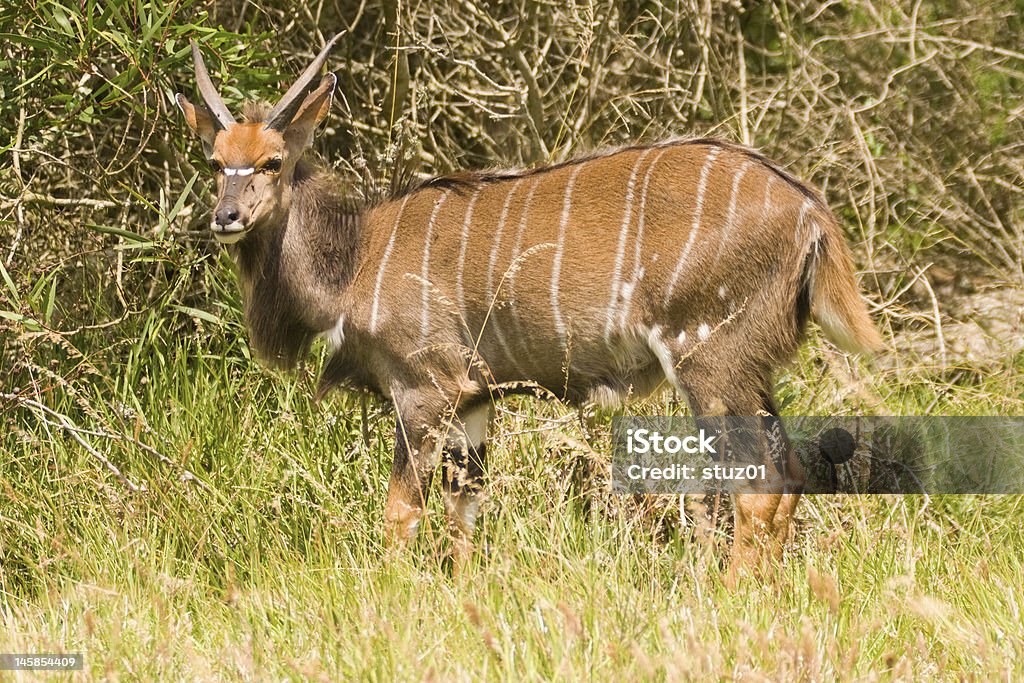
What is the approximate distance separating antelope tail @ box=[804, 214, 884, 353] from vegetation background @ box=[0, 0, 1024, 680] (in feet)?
0.71

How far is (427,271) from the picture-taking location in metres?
3.32

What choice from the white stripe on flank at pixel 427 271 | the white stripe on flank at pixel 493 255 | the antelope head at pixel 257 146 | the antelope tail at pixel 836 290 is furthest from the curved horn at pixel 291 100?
the antelope tail at pixel 836 290

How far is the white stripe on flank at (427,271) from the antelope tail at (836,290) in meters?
0.95

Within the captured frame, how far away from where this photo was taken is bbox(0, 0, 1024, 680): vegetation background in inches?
97.0

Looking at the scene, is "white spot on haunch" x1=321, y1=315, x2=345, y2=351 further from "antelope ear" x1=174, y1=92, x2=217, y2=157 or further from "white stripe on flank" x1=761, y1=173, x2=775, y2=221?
"white stripe on flank" x1=761, y1=173, x2=775, y2=221

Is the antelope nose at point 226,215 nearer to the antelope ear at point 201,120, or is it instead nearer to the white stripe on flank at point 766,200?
the antelope ear at point 201,120

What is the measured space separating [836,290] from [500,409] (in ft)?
3.43

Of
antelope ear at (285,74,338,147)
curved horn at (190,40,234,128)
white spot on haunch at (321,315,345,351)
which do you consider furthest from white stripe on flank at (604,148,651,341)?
curved horn at (190,40,234,128)

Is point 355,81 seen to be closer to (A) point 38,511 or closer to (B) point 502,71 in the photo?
(B) point 502,71

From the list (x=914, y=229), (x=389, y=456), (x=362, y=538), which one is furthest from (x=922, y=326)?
(x=362, y=538)

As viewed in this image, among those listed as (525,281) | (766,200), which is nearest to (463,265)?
(525,281)

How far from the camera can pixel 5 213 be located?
418 cm

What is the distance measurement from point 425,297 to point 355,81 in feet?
5.58

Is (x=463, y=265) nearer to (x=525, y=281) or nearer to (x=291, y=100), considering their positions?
(x=525, y=281)
